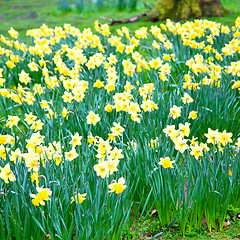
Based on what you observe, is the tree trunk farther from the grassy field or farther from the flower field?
the flower field

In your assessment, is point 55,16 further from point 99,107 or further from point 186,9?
point 99,107

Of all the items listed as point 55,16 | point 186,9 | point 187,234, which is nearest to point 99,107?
point 187,234

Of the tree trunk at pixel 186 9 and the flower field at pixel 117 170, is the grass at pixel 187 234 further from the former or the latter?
the tree trunk at pixel 186 9

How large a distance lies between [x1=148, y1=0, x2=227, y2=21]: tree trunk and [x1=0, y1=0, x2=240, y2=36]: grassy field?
0.82 ft

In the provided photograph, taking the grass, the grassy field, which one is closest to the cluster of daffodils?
the grass

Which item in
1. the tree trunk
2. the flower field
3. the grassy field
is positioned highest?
the tree trunk

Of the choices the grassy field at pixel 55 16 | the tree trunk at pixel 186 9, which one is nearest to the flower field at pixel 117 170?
the tree trunk at pixel 186 9

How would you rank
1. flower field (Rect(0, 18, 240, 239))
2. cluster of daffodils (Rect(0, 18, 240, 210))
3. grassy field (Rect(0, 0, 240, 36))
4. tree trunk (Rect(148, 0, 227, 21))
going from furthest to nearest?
grassy field (Rect(0, 0, 240, 36)), tree trunk (Rect(148, 0, 227, 21)), cluster of daffodils (Rect(0, 18, 240, 210)), flower field (Rect(0, 18, 240, 239))

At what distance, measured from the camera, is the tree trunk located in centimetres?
727

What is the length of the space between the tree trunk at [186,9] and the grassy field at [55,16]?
250mm

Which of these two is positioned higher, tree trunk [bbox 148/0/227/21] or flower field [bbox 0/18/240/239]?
tree trunk [bbox 148/0/227/21]

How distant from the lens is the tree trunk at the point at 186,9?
727 centimetres

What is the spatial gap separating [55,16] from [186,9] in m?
4.08

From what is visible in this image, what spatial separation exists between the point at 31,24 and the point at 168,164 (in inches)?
303
